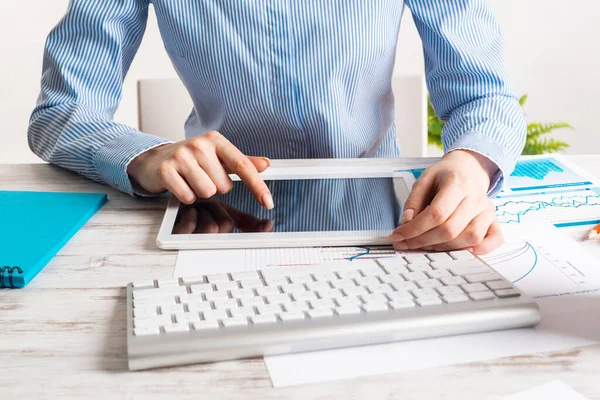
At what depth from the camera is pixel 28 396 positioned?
431 mm

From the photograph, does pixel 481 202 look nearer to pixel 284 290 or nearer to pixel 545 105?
pixel 284 290

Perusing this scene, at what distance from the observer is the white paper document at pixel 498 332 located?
464mm

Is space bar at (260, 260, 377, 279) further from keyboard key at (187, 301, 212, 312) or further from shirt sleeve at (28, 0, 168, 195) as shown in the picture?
shirt sleeve at (28, 0, 168, 195)

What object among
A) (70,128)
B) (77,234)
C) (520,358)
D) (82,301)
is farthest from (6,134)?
(520,358)

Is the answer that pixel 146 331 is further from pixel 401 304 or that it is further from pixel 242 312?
pixel 401 304

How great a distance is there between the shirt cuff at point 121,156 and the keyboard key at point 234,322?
0.43 metres

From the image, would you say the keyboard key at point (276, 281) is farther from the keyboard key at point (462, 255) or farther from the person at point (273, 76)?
the person at point (273, 76)

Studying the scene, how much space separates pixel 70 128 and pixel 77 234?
0.96ft

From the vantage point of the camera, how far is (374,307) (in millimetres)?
506

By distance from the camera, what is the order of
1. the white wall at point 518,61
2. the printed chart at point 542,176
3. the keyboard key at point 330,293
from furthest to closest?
the white wall at point 518,61 < the printed chart at point 542,176 < the keyboard key at point 330,293

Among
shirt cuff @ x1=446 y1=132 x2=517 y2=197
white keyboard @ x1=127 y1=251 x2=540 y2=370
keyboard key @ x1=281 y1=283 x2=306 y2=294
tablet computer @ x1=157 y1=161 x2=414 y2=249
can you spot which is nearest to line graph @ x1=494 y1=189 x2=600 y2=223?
shirt cuff @ x1=446 y1=132 x2=517 y2=197

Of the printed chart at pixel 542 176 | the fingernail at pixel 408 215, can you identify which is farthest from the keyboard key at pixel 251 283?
the printed chart at pixel 542 176

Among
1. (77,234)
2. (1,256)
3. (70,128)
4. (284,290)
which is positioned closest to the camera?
(284,290)

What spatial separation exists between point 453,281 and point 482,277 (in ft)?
0.09
